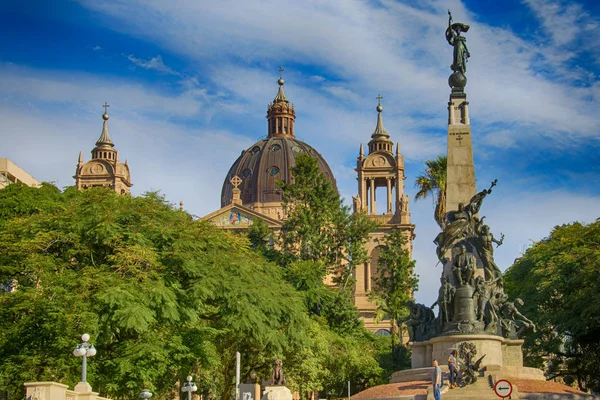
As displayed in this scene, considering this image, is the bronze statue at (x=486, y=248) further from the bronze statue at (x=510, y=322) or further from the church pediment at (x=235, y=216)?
the church pediment at (x=235, y=216)

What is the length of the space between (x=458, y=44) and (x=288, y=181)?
3255 inches

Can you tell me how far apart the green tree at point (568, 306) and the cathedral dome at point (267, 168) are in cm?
6665

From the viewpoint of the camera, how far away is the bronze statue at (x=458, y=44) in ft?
130

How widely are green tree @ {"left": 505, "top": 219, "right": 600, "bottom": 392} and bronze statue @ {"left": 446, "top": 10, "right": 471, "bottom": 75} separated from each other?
1167cm

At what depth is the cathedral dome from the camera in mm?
123125

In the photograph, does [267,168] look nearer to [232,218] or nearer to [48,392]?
[232,218]

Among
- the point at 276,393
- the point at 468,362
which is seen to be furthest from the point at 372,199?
the point at 276,393

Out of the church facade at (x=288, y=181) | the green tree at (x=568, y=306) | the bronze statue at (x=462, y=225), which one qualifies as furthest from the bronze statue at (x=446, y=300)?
the church facade at (x=288, y=181)

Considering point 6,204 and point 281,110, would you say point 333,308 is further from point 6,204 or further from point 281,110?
point 281,110

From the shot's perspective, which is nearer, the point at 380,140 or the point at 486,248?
the point at 486,248

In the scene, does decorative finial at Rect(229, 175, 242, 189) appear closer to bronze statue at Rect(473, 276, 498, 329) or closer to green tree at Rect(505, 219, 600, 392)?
green tree at Rect(505, 219, 600, 392)

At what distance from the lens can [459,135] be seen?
38.4m

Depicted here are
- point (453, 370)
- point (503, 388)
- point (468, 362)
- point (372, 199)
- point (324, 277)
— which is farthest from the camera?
point (372, 199)

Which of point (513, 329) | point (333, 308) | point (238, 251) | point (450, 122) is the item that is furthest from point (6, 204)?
point (513, 329)
